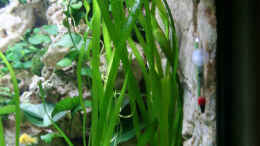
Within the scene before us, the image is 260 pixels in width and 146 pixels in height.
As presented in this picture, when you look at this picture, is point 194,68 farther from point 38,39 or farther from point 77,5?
point 38,39

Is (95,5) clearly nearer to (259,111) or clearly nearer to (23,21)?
(259,111)

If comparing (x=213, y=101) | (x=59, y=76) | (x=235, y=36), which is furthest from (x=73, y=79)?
(x=235, y=36)

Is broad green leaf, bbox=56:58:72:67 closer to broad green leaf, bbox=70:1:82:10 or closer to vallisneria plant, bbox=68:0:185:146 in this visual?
broad green leaf, bbox=70:1:82:10

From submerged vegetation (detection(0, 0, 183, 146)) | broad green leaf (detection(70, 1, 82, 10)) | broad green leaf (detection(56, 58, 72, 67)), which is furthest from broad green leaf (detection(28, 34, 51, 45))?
submerged vegetation (detection(0, 0, 183, 146))

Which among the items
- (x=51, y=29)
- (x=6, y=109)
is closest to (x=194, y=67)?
(x=6, y=109)

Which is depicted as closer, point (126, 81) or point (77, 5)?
point (126, 81)

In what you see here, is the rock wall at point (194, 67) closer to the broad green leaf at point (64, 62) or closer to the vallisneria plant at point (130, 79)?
the vallisneria plant at point (130, 79)
